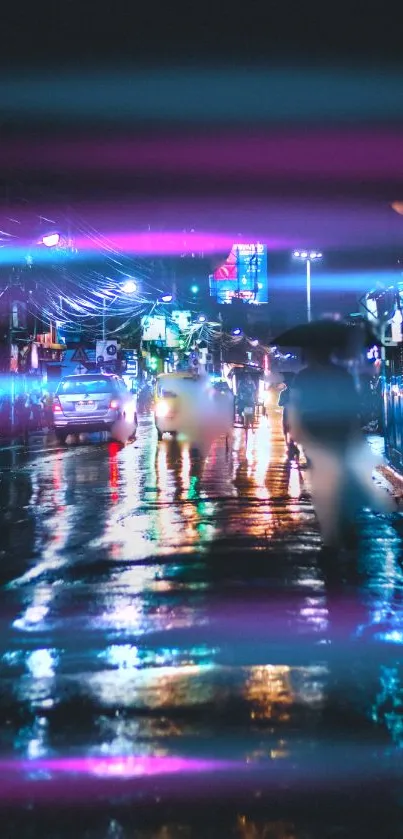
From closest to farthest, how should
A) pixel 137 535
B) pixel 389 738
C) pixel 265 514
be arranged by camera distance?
pixel 389 738, pixel 137 535, pixel 265 514

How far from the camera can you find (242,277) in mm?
62188

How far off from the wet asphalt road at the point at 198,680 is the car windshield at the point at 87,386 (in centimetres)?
1438

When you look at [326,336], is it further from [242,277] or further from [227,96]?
[242,277]

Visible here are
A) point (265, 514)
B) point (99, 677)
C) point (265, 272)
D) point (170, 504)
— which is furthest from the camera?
point (265, 272)

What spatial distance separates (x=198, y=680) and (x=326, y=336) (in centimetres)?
353

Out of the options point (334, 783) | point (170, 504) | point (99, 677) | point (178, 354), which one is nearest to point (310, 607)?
point (99, 677)

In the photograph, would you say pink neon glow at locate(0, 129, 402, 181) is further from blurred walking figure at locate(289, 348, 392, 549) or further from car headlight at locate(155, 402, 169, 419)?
car headlight at locate(155, 402, 169, 419)

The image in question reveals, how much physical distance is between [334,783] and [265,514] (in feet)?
25.9

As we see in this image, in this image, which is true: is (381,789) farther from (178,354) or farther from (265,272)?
(178,354)

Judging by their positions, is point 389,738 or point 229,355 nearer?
point 389,738

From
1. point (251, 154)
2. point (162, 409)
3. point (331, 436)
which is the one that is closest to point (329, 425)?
point (331, 436)

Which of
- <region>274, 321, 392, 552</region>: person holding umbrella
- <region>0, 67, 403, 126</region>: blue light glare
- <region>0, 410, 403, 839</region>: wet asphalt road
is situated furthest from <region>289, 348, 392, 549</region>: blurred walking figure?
<region>0, 67, 403, 126</region>: blue light glare

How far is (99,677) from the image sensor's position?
16.7ft

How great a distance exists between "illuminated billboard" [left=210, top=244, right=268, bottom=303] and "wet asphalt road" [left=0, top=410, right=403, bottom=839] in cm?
4966
